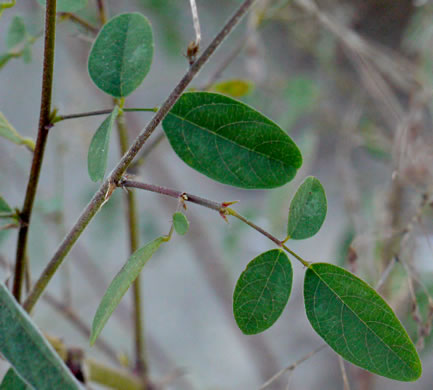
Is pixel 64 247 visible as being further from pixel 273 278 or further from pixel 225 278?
pixel 225 278

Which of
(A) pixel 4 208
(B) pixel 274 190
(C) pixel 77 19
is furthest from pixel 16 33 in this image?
(B) pixel 274 190

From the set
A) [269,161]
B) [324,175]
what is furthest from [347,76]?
[269,161]

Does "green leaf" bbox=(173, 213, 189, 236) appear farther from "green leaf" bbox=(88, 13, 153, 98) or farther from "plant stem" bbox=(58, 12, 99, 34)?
"plant stem" bbox=(58, 12, 99, 34)

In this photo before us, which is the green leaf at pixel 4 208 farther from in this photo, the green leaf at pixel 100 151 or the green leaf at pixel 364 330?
the green leaf at pixel 364 330

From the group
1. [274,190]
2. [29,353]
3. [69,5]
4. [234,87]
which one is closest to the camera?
[29,353]

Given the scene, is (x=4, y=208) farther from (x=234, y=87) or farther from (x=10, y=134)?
(x=234, y=87)

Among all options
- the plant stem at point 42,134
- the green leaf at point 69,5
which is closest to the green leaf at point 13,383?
the plant stem at point 42,134
